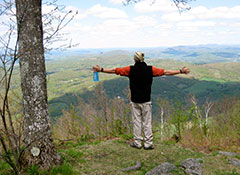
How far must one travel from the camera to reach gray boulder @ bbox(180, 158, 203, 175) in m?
3.90

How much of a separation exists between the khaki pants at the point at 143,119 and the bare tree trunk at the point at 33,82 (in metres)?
2.28

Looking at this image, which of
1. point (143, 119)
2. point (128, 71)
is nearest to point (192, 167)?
point (143, 119)

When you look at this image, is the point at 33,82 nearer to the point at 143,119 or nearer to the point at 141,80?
the point at 141,80

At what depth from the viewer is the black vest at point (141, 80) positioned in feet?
15.8

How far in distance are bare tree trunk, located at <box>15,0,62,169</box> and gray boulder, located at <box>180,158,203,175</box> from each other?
2.65 meters

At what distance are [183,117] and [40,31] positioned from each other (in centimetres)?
481

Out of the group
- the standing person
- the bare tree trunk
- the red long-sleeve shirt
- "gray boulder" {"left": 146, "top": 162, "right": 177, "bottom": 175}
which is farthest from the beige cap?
"gray boulder" {"left": 146, "top": 162, "right": 177, "bottom": 175}

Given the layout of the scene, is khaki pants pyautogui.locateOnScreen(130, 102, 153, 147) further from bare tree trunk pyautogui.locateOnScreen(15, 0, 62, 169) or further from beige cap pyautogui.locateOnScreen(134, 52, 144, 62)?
bare tree trunk pyautogui.locateOnScreen(15, 0, 62, 169)

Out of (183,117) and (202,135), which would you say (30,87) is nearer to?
(183,117)

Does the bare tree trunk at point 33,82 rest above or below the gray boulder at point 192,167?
above

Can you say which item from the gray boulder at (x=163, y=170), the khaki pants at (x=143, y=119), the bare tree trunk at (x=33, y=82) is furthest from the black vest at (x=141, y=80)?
the bare tree trunk at (x=33, y=82)

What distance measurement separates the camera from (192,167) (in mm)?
4031

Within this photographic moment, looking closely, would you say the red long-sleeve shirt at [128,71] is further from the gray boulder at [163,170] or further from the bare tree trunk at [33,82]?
the gray boulder at [163,170]

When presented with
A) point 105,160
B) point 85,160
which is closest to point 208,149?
point 105,160
